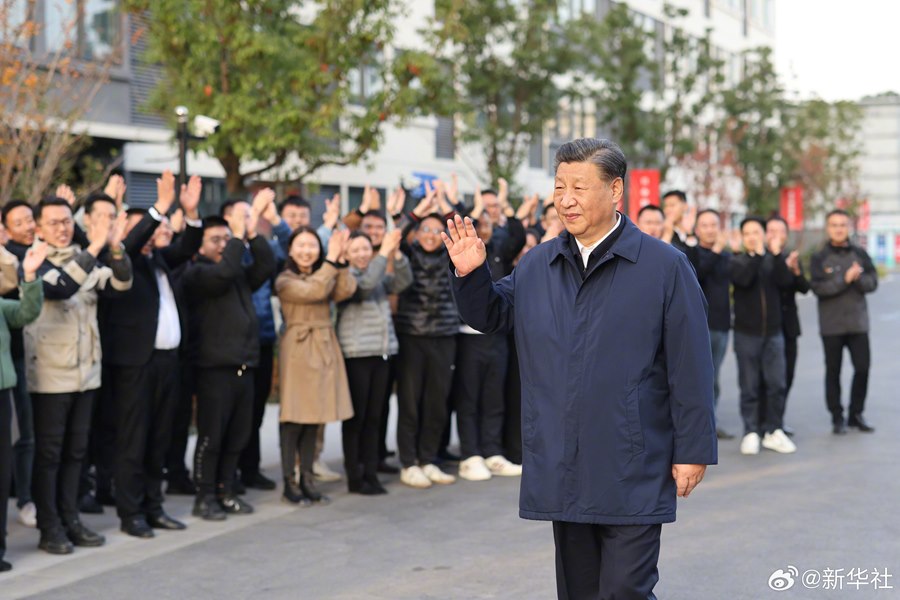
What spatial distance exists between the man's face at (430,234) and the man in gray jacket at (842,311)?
4.30 m

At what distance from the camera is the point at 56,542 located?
7.53 m

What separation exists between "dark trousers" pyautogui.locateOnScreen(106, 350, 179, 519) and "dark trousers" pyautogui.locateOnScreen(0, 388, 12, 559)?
851 mm

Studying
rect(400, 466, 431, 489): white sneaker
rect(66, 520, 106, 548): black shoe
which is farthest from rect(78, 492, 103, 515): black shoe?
rect(400, 466, 431, 489): white sneaker

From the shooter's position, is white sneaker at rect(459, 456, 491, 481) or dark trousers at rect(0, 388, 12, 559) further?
white sneaker at rect(459, 456, 491, 481)

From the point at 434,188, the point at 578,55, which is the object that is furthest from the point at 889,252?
the point at 434,188

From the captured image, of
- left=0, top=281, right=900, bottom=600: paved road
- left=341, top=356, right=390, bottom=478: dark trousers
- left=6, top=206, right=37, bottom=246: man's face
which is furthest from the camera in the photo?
left=341, top=356, right=390, bottom=478: dark trousers

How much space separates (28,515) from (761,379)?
6.39 m

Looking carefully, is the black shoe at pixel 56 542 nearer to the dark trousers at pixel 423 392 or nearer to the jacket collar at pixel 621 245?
the dark trousers at pixel 423 392

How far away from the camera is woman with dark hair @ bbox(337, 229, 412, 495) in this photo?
9.28 meters

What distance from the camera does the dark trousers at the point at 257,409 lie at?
967 cm

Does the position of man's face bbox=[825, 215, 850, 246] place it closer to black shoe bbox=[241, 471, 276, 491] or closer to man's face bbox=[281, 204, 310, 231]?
man's face bbox=[281, 204, 310, 231]

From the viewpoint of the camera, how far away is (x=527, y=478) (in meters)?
4.58

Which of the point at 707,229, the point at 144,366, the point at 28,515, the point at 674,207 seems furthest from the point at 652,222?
the point at 28,515

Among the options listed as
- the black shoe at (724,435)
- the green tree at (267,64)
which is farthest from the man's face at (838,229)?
the green tree at (267,64)
